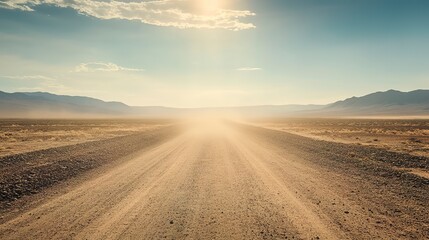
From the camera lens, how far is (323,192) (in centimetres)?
940

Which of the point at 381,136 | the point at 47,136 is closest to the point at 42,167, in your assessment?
the point at 47,136

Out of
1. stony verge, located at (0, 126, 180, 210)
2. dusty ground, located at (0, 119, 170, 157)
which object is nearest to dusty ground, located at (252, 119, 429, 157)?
stony verge, located at (0, 126, 180, 210)

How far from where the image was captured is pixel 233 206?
797 cm

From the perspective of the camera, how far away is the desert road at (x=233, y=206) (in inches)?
245

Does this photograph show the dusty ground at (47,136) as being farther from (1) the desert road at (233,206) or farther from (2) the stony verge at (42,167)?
(1) the desert road at (233,206)

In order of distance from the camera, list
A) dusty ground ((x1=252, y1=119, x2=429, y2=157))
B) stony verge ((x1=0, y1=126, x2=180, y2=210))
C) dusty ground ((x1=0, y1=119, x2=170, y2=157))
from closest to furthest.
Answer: stony verge ((x1=0, y1=126, x2=180, y2=210))
dusty ground ((x1=0, y1=119, x2=170, y2=157))
dusty ground ((x1=252, y1=119, x2=429, y2=157))

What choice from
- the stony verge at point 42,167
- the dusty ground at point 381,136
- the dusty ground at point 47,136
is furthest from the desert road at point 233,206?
the dusty ground at point 47,136

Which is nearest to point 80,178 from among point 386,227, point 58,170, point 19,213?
point 58,170

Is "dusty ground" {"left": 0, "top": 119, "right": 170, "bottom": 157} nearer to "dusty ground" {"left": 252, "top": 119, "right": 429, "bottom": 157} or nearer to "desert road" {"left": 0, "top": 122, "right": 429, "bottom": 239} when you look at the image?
"desert road" {"left": 0, "top": 122, "right": 429, "bottom": 239}

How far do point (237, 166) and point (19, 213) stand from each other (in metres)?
8.68

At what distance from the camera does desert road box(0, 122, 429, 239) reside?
20.4ft

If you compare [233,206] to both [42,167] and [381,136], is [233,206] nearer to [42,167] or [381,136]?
[42,167]

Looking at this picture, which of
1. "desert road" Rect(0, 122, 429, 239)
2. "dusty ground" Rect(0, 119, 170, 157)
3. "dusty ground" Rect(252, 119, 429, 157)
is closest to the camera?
"desert road" Rect(0, 122, 429, 239)

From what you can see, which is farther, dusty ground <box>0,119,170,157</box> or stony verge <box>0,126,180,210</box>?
dusty ground <box>0,119,170,157</box>
